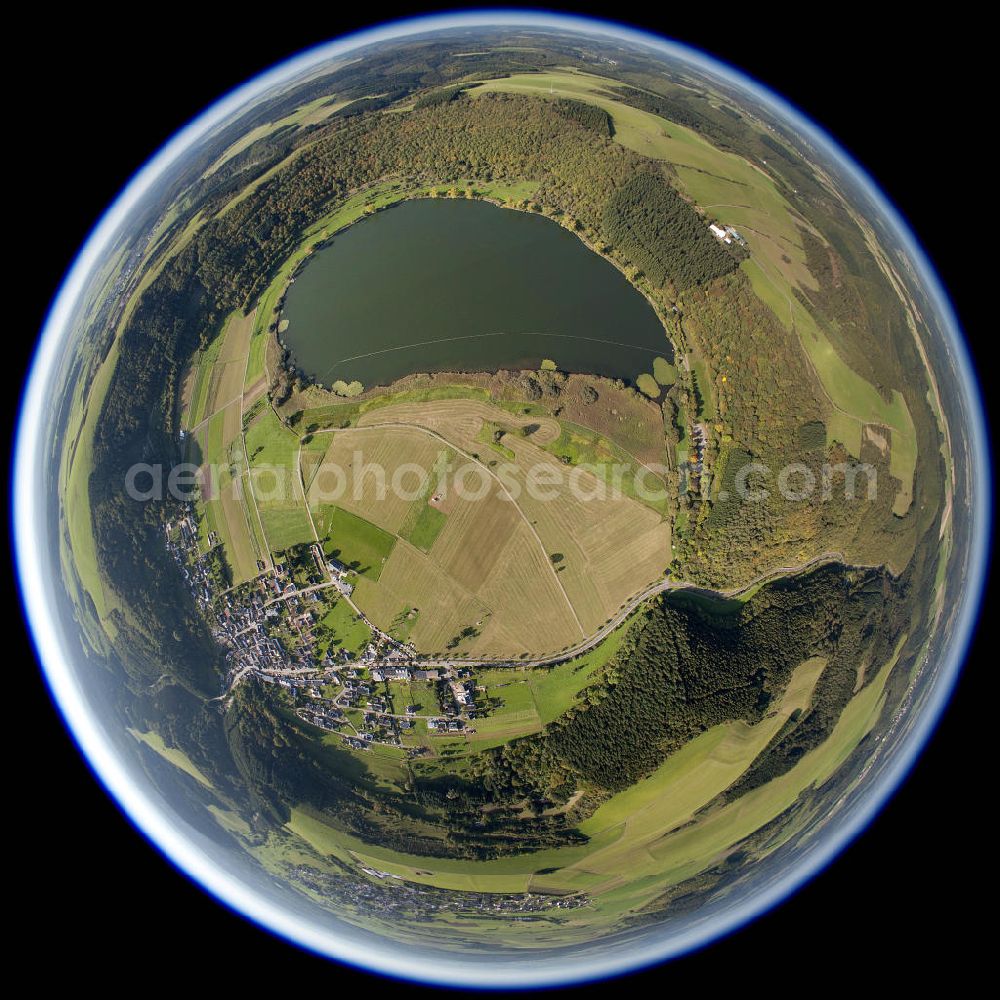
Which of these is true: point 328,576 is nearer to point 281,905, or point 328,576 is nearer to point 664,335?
point 281,905

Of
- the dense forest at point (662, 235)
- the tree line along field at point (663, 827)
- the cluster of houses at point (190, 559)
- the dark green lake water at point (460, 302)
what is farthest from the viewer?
the dark green lake water at point (460, 302)

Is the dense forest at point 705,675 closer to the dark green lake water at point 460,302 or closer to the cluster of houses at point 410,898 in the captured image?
the cluster of houses at point 410,898

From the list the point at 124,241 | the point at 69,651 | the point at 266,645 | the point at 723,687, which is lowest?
the point at 723,687

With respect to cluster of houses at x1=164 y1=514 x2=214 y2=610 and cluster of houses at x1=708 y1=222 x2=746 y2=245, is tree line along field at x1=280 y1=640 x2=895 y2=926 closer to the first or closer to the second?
cluster of houses at x1=164 y1=514 x2=214 y2=610

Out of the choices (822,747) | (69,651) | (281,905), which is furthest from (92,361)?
(822,747)

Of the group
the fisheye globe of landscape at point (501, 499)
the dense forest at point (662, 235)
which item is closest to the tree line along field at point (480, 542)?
the fisheye globe of landscape at point (501, 499)

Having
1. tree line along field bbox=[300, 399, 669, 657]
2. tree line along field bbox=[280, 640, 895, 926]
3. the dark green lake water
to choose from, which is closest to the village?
tree line along field bbox=[300, 399, 669, 657]

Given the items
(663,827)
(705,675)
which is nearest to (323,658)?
(663,827)
